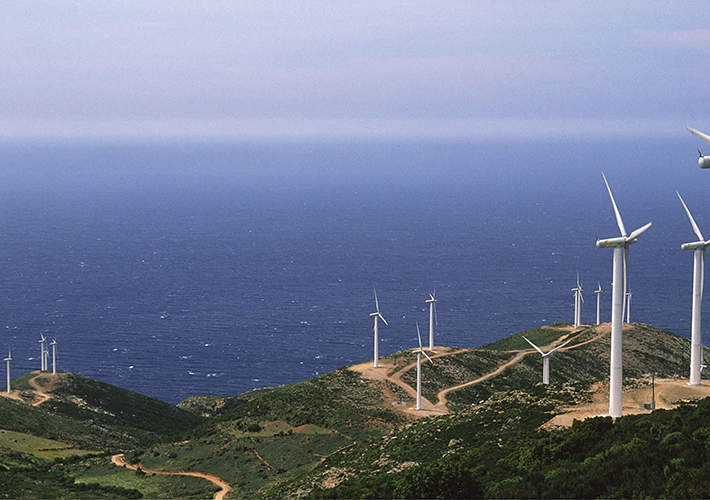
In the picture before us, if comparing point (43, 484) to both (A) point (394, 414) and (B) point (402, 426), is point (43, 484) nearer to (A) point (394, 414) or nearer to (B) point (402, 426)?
(B) point (402, 426)

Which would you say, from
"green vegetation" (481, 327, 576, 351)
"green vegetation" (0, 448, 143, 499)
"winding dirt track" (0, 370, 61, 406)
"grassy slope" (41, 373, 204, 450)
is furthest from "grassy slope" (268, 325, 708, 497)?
"winding dirt track" (0, 370, 61, 406)

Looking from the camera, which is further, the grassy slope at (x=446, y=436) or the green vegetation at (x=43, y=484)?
the green vegetation at (x=43, y=484)

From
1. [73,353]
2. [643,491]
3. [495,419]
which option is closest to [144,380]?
[73,353]

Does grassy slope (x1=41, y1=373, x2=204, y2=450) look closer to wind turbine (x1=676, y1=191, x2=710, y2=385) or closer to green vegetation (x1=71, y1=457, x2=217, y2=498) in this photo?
green vegetation (x1=71, y1=457, x2=217, y2=498)

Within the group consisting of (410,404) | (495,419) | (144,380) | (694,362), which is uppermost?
(694,362)

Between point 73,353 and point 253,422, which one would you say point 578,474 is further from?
point 73,353

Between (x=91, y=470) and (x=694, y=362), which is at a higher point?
(x=694, y=362)

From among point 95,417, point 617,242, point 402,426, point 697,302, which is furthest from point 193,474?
point 95,417

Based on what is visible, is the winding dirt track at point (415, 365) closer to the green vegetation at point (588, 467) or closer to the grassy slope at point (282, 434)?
the grassy slope at point (282, 434)

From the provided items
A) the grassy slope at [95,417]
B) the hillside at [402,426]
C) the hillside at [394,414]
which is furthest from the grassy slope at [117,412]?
the hillside at [394,414]
